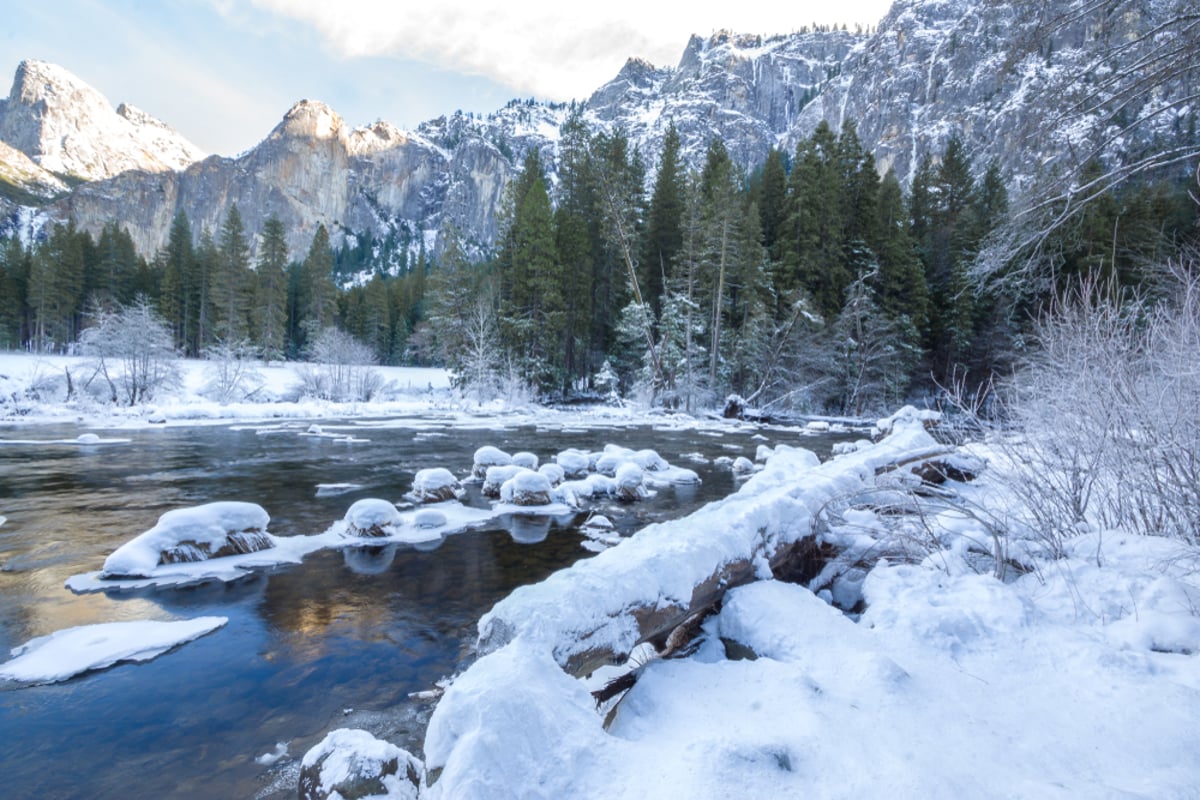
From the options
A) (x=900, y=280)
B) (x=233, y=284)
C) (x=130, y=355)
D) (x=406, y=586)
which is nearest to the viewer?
(x=406, y=586)

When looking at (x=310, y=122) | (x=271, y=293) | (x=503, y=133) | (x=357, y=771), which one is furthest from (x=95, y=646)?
(x=503, y=133)

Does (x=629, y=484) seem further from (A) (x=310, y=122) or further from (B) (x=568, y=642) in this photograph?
(A) (x=310, y=122)

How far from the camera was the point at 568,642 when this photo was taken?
2.39 metres

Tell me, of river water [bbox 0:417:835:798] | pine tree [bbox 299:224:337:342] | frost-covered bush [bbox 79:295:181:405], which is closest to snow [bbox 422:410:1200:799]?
river water [bbox 0:417:835:798]

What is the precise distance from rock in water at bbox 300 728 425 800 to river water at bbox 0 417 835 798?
17.2 inches

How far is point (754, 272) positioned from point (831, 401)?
25.4 ft

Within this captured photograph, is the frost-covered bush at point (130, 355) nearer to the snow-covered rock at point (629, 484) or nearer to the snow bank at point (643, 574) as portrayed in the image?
the snow-covered rock at point (629, 484)

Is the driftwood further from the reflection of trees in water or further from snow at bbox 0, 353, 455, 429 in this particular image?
snow at bbox 0, 353, 455, 429

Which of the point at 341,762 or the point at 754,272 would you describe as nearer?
the point at 341,762

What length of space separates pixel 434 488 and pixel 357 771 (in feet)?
21.4

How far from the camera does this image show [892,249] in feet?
90.4

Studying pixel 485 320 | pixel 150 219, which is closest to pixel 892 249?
pixel 485 320

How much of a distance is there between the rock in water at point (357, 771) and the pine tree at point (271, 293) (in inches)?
1821

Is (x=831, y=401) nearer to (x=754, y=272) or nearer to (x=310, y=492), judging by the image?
(x=754, y=272)
